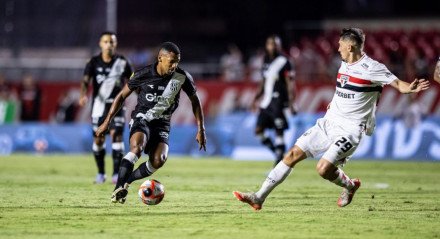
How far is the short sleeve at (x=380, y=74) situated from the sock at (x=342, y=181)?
137 cm

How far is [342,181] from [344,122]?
94 centimetres

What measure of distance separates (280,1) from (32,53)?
34.2 feet

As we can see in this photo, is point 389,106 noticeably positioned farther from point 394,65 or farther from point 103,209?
point 103,209

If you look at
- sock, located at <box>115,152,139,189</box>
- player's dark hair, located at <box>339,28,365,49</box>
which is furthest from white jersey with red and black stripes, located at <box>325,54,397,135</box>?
sock, located at <box>115,152,139,189</box>

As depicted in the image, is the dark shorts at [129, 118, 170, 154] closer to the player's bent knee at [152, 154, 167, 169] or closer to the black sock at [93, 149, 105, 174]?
the player's bent knee at [152, 154, 167, 169]

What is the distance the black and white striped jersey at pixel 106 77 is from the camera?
51.8 feet

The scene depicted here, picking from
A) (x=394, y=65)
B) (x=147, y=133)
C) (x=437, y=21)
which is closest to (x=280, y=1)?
(x=437, y=21)

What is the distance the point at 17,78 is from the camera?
1233 inches

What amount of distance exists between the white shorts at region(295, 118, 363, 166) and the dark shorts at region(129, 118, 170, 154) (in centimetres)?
194

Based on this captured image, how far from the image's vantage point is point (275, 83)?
1947 centimetres

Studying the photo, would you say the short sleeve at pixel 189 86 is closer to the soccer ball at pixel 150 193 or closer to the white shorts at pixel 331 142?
the soccer ball at pixel 150 193

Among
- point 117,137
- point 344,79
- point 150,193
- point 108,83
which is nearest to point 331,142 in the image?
point 344,79

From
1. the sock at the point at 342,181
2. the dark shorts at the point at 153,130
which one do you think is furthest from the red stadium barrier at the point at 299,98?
the dark shorts at the point at 153,130

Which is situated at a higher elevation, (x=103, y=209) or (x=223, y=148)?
(x=103, y=209)
